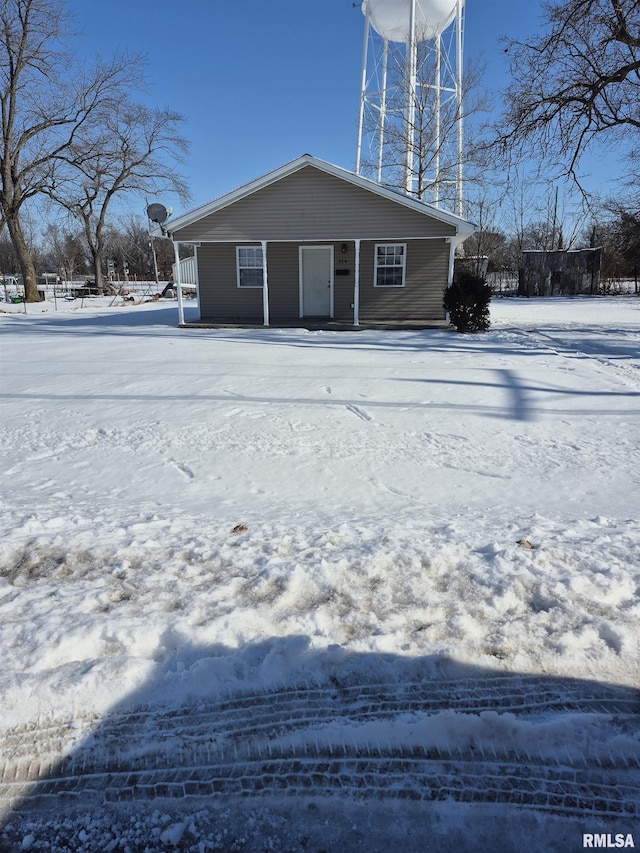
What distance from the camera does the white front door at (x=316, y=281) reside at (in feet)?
50.9

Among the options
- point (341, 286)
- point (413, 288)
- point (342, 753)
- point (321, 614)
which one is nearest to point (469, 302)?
point (413, 288)

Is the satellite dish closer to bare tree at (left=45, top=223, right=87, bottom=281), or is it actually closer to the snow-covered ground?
the snow-covered ground

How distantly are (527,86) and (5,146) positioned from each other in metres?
23.6

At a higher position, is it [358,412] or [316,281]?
[316,281]

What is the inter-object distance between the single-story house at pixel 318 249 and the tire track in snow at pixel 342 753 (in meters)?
12.7

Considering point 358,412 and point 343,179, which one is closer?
point 358,412

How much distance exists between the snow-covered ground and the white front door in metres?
11.2

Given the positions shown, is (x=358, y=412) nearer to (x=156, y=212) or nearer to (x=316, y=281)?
(x=316, y=281)

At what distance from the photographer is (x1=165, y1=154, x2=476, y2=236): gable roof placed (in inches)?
524

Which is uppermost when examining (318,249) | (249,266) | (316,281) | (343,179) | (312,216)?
(343,179)

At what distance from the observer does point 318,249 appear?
50.6 feet

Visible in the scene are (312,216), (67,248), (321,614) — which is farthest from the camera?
(67,248)

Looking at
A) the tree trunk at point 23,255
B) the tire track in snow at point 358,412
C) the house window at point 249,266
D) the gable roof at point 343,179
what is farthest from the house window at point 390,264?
the tree trunk at point 23,255

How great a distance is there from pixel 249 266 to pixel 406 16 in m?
18.8
